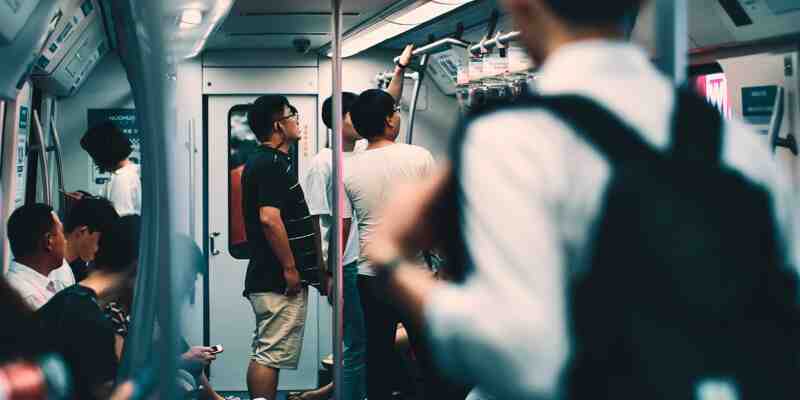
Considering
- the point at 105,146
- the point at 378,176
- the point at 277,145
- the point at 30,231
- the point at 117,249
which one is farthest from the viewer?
the point at 105,146

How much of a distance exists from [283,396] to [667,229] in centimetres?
628

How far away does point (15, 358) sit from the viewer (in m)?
1.74

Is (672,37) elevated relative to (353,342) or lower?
elevated

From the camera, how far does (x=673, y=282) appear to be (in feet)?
2.93

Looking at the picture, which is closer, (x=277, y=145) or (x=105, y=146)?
(x=277, y=145)

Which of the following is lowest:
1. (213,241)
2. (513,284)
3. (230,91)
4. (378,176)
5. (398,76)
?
(213,241)

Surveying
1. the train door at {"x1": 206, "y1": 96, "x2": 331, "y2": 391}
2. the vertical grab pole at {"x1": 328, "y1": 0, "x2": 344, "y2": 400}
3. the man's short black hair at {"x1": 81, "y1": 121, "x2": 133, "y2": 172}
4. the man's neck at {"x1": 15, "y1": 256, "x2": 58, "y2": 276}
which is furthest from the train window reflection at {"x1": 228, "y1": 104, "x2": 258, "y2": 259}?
the man's neck at {"x1": 15, "y1": 256, "x2": 58, "y2": 276}

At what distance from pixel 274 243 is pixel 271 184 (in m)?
0.26

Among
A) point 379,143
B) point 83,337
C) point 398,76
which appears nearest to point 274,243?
point 379,143

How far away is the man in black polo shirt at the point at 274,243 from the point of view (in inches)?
167

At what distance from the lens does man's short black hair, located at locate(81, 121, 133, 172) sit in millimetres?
5074

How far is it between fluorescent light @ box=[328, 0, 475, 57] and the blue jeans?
1598mm

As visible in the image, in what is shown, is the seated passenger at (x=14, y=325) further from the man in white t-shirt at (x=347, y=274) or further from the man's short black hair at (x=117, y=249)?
the man in white t-shirt at (x=347, y=274)

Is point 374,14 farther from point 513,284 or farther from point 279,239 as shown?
point 513,284
